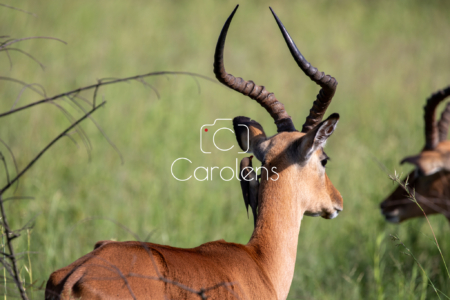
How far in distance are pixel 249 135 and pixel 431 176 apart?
9.19 ft

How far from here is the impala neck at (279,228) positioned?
8.34 ft

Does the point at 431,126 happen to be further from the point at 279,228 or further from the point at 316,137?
the point at 279,228

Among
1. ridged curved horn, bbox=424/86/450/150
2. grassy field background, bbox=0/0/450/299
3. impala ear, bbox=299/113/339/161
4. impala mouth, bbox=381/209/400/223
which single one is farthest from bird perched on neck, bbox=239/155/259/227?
ridged curved horn, bbox=424/86/450/150

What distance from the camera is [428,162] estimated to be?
14.5 ft

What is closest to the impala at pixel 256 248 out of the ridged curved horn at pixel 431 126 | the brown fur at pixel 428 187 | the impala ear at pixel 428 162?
the impala ear at pixel 428 162

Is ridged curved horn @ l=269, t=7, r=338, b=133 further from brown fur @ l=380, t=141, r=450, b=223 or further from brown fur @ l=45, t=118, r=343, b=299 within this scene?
brown fur @ l=380, t=141, r=450, b=223

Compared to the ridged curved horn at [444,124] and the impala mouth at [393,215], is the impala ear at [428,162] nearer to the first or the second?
the ridged curved horn at [444,124]

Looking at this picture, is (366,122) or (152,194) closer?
(152,194)

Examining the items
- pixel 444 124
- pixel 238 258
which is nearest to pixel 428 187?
pixel 444 124

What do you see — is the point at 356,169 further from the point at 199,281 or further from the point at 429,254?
the point at 199,281

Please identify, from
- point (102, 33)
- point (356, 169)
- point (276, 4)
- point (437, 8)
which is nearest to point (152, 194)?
point (356, 169)

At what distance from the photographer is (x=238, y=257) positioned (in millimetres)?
2391

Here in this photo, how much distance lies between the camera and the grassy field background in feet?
16.1

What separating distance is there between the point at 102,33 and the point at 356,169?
6014 millimetres
